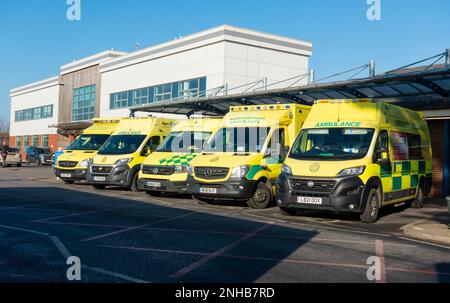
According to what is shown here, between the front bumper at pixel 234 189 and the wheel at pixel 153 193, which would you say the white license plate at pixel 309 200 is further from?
the wheel at pixel 153 193

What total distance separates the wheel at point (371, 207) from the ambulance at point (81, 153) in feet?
35.0

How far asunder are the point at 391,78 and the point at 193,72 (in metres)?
21.0

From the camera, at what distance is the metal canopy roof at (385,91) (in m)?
14.3

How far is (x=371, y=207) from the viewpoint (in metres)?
10.8

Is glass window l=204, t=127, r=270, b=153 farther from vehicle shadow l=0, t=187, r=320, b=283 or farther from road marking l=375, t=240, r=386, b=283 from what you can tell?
road marking l=375, t=240, r=386, b=283

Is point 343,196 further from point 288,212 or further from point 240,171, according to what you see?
point 240,171

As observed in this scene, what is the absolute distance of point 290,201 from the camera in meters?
10.9

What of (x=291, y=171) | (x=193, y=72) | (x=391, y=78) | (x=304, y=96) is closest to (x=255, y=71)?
(x=193, y=72)

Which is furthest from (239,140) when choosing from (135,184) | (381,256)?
(381,256)

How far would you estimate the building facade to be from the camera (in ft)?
105

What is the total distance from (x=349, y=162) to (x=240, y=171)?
3.05 meters

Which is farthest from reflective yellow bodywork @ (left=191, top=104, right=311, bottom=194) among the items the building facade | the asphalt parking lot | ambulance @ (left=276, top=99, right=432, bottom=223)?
the building facade

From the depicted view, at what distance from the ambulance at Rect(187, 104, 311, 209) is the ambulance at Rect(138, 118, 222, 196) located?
2.43 feet
